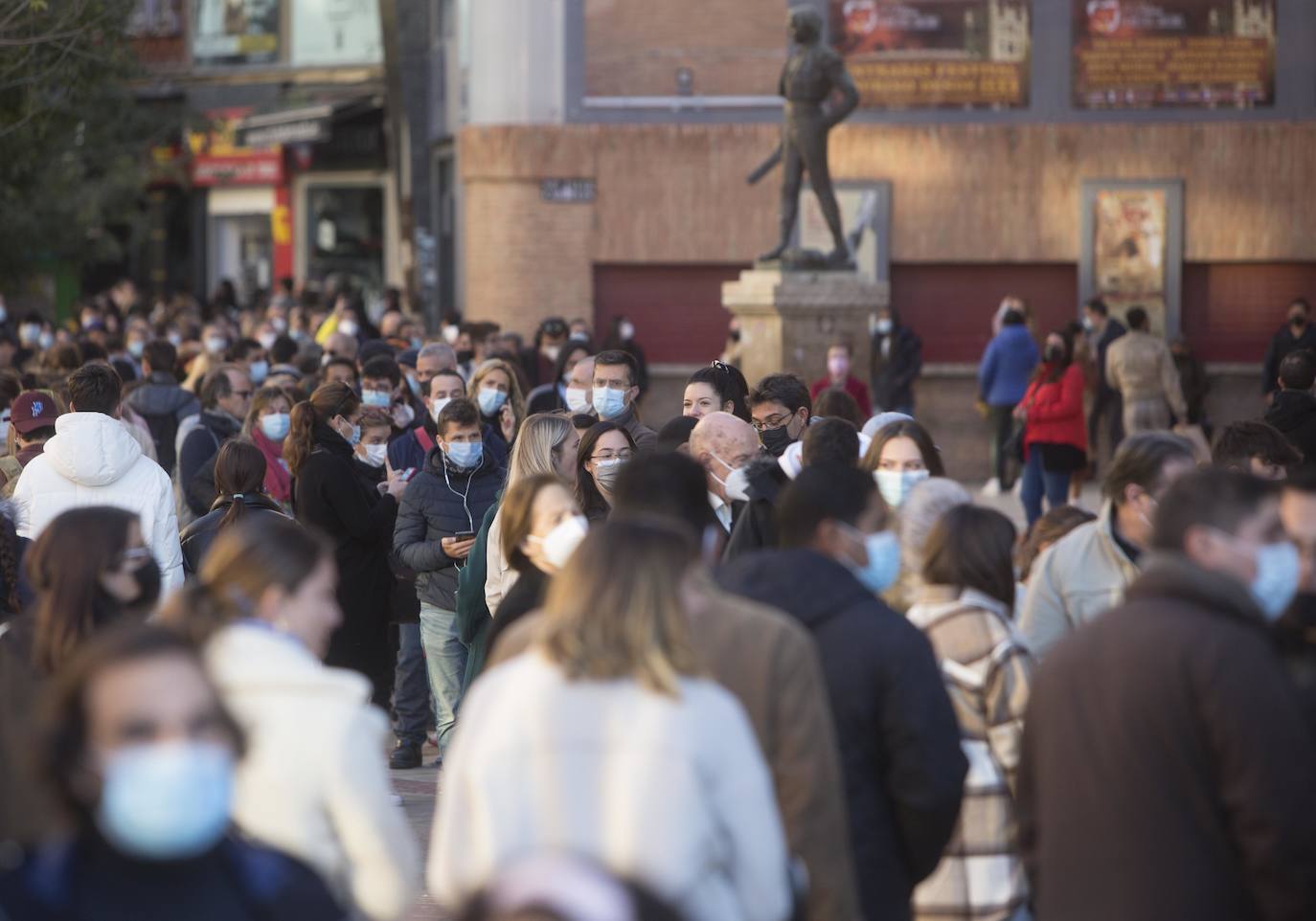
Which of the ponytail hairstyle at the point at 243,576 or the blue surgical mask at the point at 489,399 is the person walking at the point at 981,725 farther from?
the blue surgical mask at the point at 489,399

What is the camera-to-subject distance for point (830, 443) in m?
7.24

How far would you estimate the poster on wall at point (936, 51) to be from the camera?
23.4 m

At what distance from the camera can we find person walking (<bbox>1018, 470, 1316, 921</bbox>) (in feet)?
14.0

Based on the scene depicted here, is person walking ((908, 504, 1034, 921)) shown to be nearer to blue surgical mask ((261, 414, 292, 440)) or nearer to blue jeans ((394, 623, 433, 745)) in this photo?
blue jeans ((394, 623, 433, 745))

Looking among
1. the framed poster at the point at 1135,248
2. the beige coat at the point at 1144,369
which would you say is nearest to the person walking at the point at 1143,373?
the beige coat at the point at 1144,369

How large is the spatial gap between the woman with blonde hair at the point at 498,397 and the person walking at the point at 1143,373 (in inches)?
343

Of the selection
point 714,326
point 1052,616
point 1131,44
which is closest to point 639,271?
point 714,326

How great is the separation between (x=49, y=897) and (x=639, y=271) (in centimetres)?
2074

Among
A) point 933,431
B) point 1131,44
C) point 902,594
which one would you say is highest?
point 1131,44

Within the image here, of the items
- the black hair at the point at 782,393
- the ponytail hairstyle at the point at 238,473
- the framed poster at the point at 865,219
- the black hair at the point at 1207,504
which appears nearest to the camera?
the black hair at the point at 1207,504

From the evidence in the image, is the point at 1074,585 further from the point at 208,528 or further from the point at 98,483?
the point at 208,528

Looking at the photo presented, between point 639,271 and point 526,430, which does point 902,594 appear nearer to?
point 526,430

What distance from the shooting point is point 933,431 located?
935 inches

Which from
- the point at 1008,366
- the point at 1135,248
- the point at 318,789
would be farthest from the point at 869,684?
the point at 1135,248
